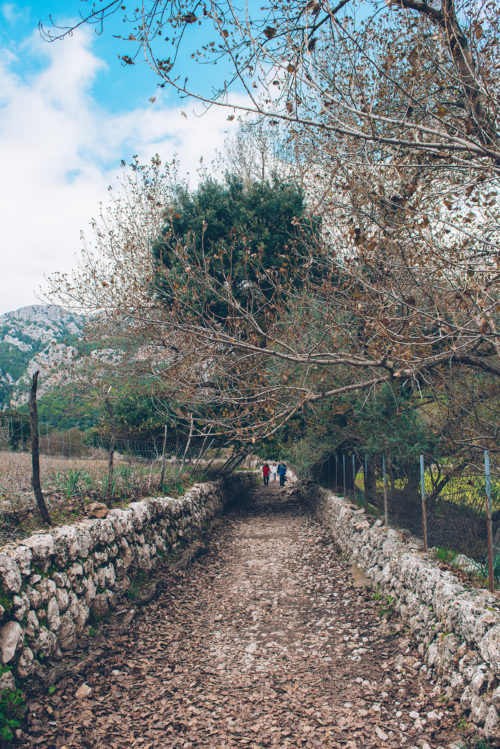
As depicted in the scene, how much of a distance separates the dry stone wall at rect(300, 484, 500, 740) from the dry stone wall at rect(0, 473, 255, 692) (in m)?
3.64

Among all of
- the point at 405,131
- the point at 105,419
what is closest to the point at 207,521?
the point at 105,419

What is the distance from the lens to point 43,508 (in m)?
5.73

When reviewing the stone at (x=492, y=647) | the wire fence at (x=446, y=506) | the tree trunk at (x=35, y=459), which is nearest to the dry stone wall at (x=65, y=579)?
the tree trunk at (x=35, y=459)

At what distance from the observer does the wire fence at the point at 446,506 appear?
5879 mm

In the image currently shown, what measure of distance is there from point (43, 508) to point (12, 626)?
1.75 metres

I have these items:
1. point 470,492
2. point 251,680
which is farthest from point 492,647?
point 470,492

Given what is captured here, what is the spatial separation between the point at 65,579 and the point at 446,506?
554 centimetres

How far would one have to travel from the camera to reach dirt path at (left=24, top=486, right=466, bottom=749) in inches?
160

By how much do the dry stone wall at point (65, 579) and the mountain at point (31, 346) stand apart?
231cm

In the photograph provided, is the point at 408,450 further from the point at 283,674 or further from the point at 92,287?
the point at 92,287

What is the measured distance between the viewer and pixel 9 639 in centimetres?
404

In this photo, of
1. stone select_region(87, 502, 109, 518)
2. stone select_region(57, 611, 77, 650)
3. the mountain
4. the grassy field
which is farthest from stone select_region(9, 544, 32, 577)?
the grassy field

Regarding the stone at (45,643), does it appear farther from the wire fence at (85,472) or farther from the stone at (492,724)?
the stone at (492,724)

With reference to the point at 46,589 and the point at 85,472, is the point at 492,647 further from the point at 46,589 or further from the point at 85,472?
the point at 85,472
